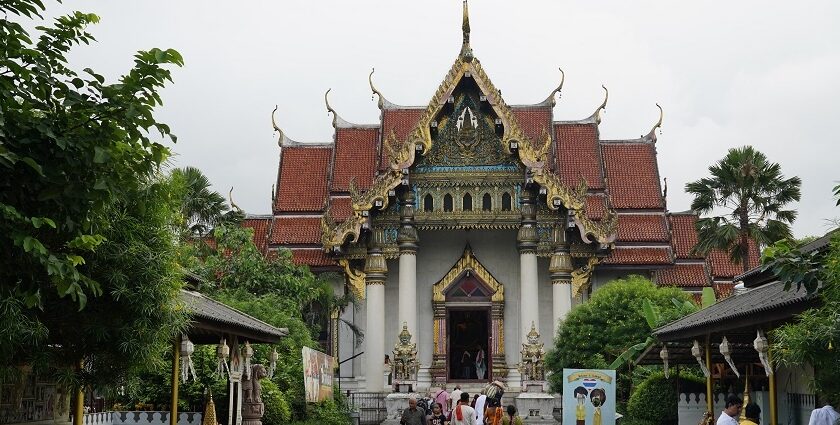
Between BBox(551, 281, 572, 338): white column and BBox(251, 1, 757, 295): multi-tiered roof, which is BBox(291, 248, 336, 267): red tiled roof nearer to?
BBox(251, 1, 757, 295): multi-tiered roof

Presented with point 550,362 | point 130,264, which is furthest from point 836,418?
point 550,362

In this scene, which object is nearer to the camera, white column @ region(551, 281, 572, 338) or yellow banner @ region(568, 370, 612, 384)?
yellow banner @ region(568, 370, 612, 384)

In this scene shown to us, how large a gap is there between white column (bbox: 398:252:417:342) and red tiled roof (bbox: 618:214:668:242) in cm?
687

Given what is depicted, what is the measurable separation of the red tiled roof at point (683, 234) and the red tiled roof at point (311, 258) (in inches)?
441

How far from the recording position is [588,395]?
71.8ft

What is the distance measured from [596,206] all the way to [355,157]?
847cm

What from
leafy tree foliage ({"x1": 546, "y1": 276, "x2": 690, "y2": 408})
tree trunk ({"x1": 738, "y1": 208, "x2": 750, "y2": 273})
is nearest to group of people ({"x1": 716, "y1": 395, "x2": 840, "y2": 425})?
leafy tree foliage ({"x1": 546, "y1": 276, "x2": 690, "y2": 408})

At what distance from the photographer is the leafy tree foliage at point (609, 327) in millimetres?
29938

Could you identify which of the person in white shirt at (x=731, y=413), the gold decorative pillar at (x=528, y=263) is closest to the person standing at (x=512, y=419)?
the person in white shirt at (x=731, y=413)

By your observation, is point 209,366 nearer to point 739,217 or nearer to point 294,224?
point 294,224

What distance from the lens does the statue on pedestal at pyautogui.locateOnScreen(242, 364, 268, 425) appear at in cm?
2284

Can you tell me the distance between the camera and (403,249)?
3550cm

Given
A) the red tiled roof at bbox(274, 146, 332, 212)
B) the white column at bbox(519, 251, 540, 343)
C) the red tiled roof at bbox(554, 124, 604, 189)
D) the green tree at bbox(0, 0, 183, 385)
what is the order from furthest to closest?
1. the red tiled roof at bbox(274, 146, 332, 212)
2. the red tiled roof at bbox(554, 124, 604, 189)
3. the white column at bbox(519, 251, 540, 343)
4. the green tree at bbox(0, 0, 183, 385)

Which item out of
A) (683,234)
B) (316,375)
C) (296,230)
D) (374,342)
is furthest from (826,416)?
(296,230)
